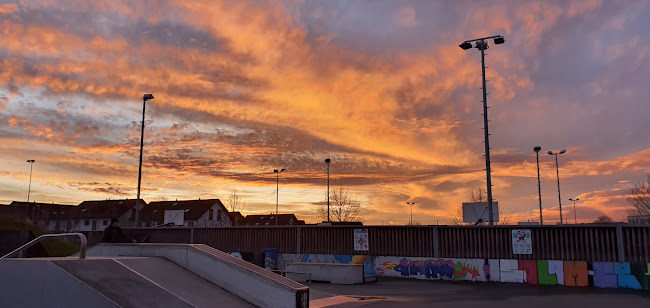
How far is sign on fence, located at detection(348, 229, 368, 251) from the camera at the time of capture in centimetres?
2536

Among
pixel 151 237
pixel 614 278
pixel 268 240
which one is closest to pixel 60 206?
pixel 151 237

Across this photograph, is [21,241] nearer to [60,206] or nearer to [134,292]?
[134,292]

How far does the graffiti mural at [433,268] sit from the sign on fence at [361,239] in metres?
0.97

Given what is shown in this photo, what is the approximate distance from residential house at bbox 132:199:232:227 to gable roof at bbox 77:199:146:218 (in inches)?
138

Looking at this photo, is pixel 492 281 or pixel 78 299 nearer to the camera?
pixel 78 299

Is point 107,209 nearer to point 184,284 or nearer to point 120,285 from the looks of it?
point 184,284

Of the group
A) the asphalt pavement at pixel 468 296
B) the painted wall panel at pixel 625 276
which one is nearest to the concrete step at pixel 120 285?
the asphalt pavement at pixel 468 296

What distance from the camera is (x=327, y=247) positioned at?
26609 mm

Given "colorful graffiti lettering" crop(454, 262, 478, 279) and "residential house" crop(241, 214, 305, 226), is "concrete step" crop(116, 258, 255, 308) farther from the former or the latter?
"residential house" crop(241, 214, 305, 226)

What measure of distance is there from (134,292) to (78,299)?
1.10 m

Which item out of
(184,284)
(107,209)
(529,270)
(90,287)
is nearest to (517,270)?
(529,270)

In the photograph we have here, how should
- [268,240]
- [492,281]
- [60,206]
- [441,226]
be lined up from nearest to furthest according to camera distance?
[492,281] → [441,226] → [268,240] → [60,206]

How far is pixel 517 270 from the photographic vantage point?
21.8 m

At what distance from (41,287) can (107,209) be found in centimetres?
8420
